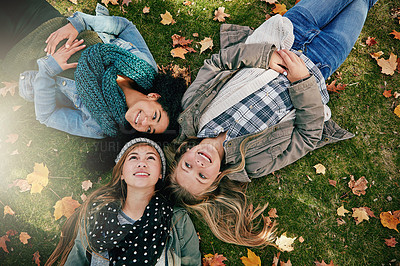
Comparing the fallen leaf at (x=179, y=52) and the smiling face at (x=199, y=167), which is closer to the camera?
the smiling face at (x=199, y=167)

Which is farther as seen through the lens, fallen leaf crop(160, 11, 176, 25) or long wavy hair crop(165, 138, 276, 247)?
fallen leaf crop(160, 11, 176, 25)

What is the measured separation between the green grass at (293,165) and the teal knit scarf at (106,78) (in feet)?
2.71

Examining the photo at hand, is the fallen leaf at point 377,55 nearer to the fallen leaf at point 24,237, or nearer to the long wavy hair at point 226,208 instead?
the long wavy hair at point 226,208

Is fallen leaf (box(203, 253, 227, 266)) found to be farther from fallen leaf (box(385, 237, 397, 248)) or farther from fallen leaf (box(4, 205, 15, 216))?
fallen leaf (box(4, 205, 15, 216))

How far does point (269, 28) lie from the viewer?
3.52 metres

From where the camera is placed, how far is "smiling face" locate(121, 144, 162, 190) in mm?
3238

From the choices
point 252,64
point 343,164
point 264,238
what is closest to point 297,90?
point 252,64

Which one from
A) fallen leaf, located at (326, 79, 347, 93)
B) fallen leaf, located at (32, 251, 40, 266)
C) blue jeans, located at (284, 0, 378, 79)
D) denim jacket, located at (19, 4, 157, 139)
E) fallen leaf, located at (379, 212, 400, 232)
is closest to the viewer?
denim jacket, located at (19, 4, 157, 139)

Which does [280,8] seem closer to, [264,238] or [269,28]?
[269,28]

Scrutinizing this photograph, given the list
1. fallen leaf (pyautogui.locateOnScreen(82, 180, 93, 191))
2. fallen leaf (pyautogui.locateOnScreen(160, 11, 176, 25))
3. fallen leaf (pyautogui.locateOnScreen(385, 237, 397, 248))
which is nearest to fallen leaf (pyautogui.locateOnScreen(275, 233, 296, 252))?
fallen leaf (pyautogui.locateOnScreen(385, 237, 397, 248))

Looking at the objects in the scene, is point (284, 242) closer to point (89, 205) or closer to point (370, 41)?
point (89, 205)

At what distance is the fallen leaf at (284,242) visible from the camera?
3850 mm

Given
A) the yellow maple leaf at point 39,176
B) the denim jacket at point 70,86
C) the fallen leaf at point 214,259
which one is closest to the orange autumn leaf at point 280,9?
the denim jacket at point 70,86

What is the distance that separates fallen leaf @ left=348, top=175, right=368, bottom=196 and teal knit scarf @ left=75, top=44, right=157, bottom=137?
3700mm
